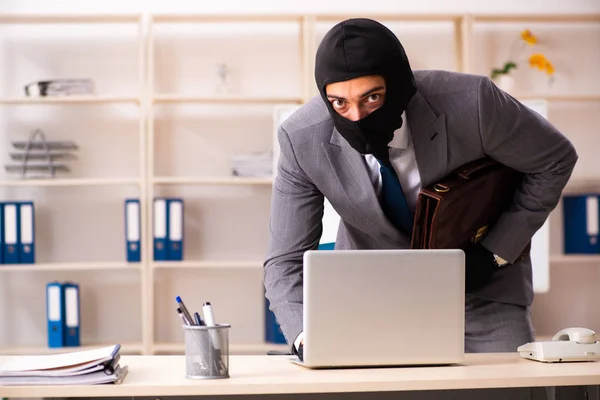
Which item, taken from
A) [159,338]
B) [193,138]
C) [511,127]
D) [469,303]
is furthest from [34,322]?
[511,127]

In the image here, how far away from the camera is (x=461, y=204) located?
6.07 feet

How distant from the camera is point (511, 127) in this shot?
1.84 m

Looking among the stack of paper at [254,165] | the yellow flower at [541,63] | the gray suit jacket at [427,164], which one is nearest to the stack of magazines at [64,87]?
the stack of paper at [254,165]

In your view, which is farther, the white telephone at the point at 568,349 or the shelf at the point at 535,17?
Answer: the shelf at the point at 535,17

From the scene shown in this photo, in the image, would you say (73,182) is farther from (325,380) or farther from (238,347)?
(325,380)

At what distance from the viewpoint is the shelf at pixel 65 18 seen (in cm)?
408

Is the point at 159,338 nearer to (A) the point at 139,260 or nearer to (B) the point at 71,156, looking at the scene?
(A) the point at 139,260

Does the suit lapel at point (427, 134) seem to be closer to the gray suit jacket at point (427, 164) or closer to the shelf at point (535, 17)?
the gray suit jacket at point (427, 164)

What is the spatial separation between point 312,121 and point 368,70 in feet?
0.96

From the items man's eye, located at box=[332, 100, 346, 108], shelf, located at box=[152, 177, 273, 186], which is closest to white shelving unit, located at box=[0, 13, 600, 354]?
shelf, located at box=[152, 177, 273, 186]

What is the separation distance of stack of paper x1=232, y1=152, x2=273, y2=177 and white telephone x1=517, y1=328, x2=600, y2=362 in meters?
2.55

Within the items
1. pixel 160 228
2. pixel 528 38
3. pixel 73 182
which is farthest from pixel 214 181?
pixel 528 38

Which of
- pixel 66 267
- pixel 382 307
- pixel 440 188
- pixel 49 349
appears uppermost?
pixel 440 188

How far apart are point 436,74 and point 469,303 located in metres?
0.59
